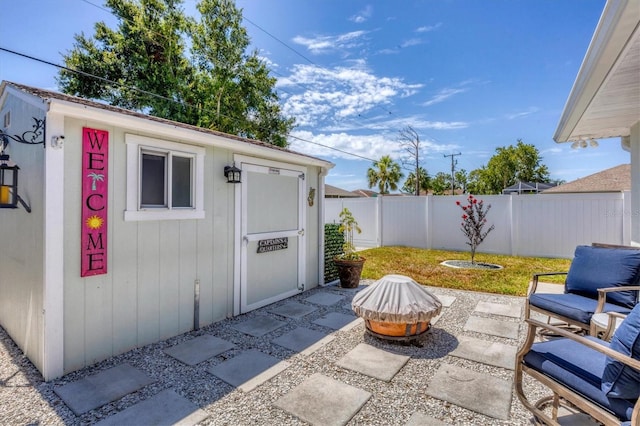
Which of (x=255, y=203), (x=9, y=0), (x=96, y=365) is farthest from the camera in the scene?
(x=9, y=0)

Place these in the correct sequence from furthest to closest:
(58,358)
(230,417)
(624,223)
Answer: (624,223) < (58,358) < (230,417)

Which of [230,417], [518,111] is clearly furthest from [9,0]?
[518,111]

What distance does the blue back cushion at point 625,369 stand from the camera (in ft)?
5.13

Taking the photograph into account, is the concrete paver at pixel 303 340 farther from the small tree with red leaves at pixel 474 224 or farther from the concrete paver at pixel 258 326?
the small tree with red leaves at pixel 474 224

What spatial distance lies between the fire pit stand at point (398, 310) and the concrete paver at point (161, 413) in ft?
6.60

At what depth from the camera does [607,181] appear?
13773mm

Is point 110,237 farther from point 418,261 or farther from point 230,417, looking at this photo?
point 418,261

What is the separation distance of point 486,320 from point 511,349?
37.1 inches

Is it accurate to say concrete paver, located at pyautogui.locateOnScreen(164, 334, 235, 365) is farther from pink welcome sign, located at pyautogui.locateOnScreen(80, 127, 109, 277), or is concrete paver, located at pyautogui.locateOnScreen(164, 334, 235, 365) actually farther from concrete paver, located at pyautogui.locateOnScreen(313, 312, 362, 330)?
concrete paver, located at pyautogui.locateOnScreen(313, 312, 362, 330)

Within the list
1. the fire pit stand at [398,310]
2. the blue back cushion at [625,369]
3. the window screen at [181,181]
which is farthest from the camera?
the window screen at [181,181]

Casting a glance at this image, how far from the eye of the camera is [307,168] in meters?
5.98

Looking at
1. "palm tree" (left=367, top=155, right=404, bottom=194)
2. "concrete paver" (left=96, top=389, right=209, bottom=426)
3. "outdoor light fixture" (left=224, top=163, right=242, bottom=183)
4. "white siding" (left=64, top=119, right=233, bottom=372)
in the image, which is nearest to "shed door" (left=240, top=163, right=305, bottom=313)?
"outdoor light fixture" (left=224, top=163, right=242, bottom=183)

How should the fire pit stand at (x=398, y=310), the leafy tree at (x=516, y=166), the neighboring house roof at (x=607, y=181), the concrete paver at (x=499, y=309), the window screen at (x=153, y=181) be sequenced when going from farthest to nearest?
the leafy tree at (x=516, y=166) → the neighboring house roof at (x=607, y=181) → the concrete paver at (x=499, y=309) → the window screen at (x=153, y=181) → the fire pit stand at (x=398, y=310)

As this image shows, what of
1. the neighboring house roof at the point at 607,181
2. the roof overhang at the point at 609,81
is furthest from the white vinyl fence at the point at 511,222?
the neighboring house roof at the point at 607,181
